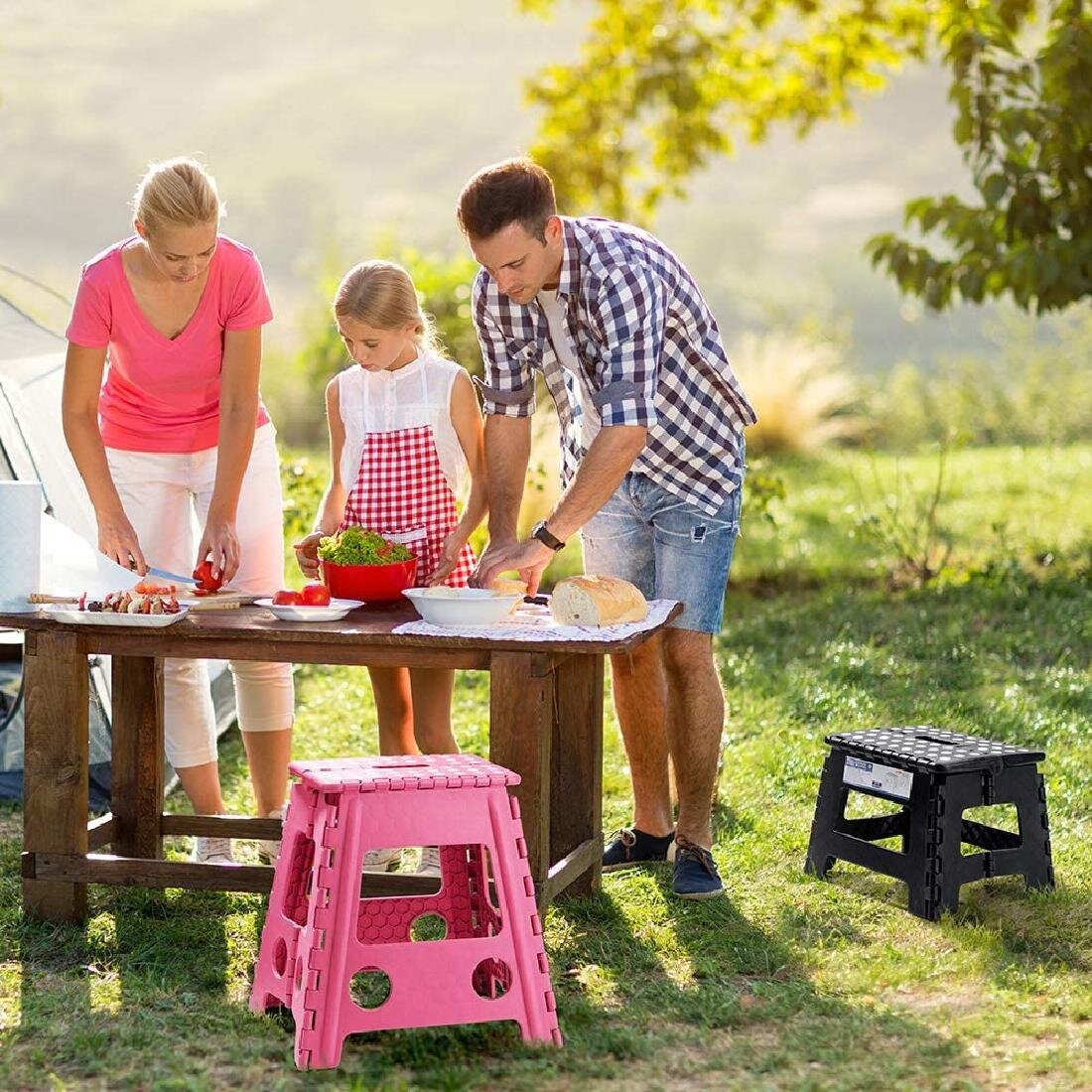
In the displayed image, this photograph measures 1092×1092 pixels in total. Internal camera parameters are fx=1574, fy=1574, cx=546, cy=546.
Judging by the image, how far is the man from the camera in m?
3.31

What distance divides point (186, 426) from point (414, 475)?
567mm

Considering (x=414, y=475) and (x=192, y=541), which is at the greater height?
(x=414, y=475)

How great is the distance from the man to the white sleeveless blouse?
0.20m

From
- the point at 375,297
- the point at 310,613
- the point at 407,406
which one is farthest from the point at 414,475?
the point at 310,613

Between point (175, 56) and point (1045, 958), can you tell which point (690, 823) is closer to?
point (1045, 958)

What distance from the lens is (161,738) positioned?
3.87 metres

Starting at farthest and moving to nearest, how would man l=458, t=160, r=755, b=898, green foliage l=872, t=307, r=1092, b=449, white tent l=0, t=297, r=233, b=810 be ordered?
green foliage l=872, t=307, r=1092, b=449
white tent l=0, t=297, r=233, b=810
man l=458, t=160, r=755, b=898

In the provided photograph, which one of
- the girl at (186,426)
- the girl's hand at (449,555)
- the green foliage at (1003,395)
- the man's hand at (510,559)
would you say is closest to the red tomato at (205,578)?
the girl at (186,426)

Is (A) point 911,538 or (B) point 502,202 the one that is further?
(A) point 911,538

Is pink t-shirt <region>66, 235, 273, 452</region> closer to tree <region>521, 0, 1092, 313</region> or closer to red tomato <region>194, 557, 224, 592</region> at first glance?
red tomato <region>194, 557, 224, 592</region>

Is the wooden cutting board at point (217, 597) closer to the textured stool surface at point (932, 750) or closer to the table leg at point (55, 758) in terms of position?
the table leg at point (55, 758)

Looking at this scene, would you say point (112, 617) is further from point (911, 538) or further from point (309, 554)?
point (911, 538)

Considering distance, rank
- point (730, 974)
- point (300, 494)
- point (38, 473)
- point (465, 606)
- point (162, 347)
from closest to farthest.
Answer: point (465, 606)
point (730, 974)
point (162, 347)
point (38, 473)
point (300, 494)

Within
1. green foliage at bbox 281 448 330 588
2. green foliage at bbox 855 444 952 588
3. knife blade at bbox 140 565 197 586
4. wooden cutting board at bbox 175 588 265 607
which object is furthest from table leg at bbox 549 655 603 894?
green foliage at bbox 855 444 952 588
